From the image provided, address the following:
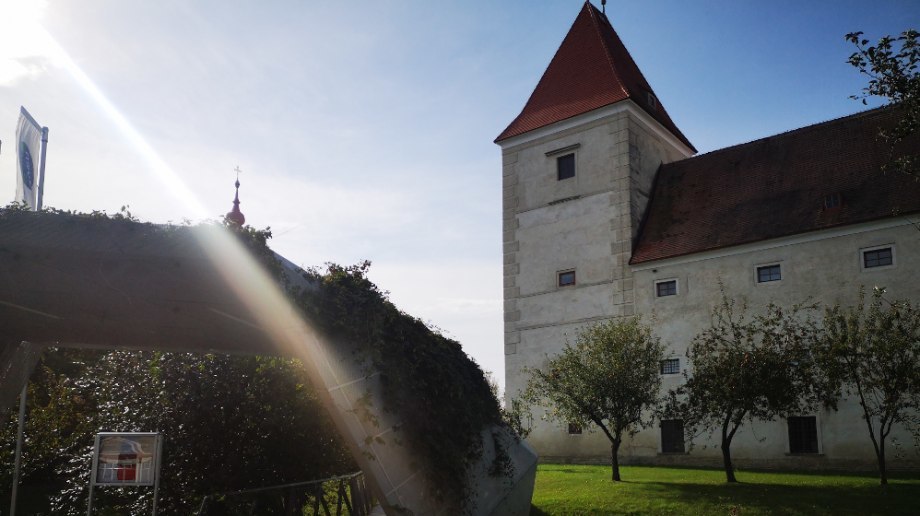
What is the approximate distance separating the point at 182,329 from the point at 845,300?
2245 cm

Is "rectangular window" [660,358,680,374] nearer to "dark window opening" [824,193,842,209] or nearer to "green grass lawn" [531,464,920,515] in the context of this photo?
"green grass lawn" [531,464,920,515]

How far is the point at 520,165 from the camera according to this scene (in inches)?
1390

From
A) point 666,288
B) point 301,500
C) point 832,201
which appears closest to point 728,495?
point 301,500

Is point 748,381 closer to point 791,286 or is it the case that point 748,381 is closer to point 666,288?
point 791,286

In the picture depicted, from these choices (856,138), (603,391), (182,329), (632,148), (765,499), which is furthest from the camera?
(632,148)

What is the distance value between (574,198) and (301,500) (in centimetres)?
2355

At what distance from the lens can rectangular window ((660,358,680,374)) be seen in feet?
92.7

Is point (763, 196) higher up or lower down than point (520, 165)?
lower down

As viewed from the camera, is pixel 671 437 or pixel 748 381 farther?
pixel 671 437

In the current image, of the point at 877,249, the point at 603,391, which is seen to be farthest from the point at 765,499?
the point at 877,249

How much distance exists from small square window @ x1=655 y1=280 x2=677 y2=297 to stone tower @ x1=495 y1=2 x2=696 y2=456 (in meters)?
1.09

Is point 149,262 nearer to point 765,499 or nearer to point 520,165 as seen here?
point 765,499

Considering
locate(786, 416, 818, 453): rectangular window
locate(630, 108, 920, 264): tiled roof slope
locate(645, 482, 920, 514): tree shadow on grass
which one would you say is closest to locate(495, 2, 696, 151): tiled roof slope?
locate(630, 108, 920, 264): tiled roof slope

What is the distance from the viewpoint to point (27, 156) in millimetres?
17047
